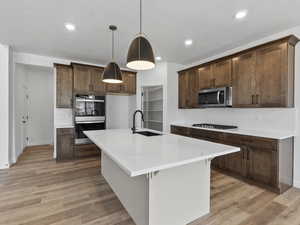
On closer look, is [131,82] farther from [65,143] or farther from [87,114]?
[65,143]

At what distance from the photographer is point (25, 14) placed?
2.33m

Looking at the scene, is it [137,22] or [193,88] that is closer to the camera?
[137,22]

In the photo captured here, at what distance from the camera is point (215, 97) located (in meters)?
3.58

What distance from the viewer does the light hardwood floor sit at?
6.21ft

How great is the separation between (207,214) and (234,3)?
2.70 metres

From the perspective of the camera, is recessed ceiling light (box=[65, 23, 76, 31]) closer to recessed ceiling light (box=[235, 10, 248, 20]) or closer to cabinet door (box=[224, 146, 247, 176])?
recessed ceiling light (box=[235, 10, 248, 20])

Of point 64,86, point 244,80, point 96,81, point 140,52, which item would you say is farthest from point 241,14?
point 64,86

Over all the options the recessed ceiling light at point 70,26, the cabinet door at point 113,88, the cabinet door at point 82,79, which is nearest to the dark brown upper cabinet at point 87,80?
the cabinet door at point 82,79

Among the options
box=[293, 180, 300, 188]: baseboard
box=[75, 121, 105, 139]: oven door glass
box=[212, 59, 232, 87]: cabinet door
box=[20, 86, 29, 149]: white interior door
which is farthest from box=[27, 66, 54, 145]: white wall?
box=[293, 180, 300, 188]: baseboard

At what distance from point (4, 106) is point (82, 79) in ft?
5.74

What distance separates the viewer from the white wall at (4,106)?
3.48 meters

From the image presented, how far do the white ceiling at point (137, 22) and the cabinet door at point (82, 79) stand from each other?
21.4 inches

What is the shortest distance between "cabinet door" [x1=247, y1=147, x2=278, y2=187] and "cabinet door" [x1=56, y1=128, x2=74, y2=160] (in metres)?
3.99

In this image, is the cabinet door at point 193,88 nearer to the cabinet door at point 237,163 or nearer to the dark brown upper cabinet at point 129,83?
the cabinet door at point 237,163
